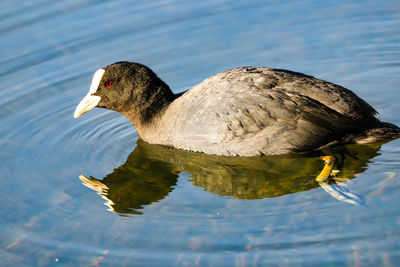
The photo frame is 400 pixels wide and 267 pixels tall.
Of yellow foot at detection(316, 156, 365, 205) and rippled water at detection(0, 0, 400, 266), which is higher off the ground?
rippled water at detection(0, 0, 400, 266)

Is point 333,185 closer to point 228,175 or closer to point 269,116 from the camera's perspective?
point 269,116

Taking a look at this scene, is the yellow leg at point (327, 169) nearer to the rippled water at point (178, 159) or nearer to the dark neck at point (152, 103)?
the rippled water at point (178, 159)

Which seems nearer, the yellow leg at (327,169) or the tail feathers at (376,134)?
the yellow leg at (327,169)

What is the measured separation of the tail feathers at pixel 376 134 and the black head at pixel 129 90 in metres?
2.17

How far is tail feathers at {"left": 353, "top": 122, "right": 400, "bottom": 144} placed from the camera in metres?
6.46

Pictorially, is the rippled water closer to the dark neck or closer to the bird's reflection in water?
the bird's reflection in water

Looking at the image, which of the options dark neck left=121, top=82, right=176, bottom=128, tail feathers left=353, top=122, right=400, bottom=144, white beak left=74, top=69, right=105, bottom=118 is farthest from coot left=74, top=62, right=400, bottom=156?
white beak left=74, top=69, right=105, bottom=118

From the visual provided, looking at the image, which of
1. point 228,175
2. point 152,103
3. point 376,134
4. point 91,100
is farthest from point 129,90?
point 376,134

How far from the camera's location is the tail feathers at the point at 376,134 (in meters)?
6.46

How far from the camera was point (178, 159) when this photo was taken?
23.0ft

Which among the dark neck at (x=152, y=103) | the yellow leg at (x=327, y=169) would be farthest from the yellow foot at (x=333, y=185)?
the dark neck at (x=152, y=103)

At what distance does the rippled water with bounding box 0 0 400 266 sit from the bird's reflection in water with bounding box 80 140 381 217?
0.06ft

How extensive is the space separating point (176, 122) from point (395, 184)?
235 cm

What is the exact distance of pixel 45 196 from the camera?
6477mm
